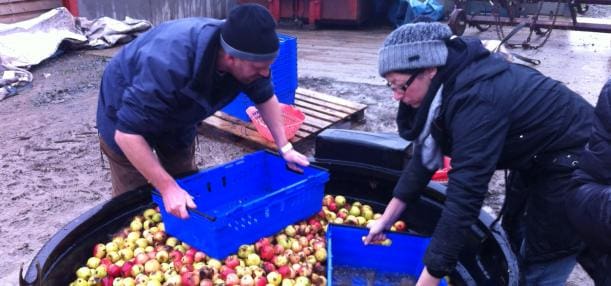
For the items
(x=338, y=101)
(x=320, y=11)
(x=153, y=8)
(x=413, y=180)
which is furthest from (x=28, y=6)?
(x=413, y=180)

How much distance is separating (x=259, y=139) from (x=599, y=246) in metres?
3.85

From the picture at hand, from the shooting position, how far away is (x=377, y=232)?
8.33 feet

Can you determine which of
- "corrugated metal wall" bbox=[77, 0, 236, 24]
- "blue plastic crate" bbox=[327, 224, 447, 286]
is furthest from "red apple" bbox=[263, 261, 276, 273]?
"corrugated metal wall" bbox=[77, 0, 236, 24]

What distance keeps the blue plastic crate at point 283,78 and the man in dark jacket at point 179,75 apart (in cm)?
270

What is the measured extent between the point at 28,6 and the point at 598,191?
1021 centimetres

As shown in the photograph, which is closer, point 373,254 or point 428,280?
point 428,280

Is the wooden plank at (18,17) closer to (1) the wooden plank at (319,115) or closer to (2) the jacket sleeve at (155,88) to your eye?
(1) the wooden plank at (319,115)

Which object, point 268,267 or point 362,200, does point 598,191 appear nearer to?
point 268,267

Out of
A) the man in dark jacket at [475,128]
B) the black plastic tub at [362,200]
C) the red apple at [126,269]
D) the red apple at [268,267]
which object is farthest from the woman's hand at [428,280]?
the red apple at [126,269]

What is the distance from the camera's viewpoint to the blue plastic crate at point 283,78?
538cm

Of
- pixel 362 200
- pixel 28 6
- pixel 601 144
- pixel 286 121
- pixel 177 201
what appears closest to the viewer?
pixel 601 144

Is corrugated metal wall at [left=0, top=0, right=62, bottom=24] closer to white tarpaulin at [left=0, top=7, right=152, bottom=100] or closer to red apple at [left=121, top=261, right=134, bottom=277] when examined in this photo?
white tarpaulin at [left=0, top=7, right=152, bottom=100]

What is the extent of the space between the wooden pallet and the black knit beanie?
2.96 metres

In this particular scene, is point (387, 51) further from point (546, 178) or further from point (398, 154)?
point (398, 154)
